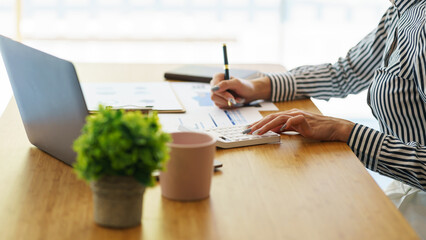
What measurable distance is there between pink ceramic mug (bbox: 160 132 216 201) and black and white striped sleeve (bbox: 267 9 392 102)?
69cm

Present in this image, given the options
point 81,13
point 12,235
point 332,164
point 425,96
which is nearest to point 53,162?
point 12,235

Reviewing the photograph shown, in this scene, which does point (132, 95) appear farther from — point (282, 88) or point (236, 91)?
point (282, 88)

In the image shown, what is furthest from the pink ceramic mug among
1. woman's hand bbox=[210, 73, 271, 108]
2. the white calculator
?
woman's hand bbox=[210, 73, 271, 108]

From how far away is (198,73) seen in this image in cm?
163

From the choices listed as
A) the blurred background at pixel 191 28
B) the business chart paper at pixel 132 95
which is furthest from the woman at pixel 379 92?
the blurred background at pixel 191 28

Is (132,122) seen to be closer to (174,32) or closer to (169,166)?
(169,166)

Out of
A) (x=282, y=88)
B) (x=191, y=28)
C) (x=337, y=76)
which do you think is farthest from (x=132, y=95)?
(x=191, y=28)

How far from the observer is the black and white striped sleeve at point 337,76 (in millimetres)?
1479

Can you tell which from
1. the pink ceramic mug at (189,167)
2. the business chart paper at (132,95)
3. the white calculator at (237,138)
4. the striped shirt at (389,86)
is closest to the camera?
the pink ceramic mug at (189,167)

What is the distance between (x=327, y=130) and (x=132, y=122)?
0.60 metres

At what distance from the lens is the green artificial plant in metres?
0.61

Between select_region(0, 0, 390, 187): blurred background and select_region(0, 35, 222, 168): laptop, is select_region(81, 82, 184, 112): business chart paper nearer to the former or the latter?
select_region(0, 35, 222, 168): laptop

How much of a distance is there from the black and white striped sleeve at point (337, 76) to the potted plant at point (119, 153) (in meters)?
0.85

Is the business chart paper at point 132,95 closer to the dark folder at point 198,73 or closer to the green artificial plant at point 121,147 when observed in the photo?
the dark folder at point 198,73
